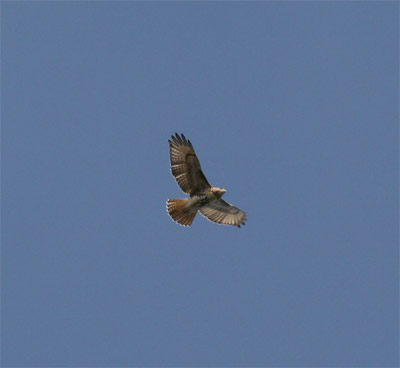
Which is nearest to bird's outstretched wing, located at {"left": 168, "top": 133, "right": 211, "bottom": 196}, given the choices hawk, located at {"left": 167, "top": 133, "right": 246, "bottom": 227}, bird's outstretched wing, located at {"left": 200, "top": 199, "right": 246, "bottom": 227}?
hawk, located at {"left": 167, "top": 133, "right": 246, "bottom": 227}

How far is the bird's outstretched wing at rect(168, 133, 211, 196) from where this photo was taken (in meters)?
28.0

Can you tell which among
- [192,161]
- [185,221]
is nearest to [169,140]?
[192,161]

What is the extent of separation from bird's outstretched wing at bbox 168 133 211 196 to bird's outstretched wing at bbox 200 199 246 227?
1.00 meters

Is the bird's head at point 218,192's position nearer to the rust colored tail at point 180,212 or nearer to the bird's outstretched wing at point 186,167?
the bird's outstretched wing at point 186,167

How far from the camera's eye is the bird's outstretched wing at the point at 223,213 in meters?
29.0

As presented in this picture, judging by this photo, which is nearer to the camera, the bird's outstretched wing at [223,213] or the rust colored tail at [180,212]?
the rust colored tail at [180,212]

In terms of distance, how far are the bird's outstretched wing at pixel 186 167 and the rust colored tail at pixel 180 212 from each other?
0.49 metres

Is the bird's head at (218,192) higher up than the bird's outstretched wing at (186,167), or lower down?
lower down

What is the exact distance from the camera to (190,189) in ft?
93.5

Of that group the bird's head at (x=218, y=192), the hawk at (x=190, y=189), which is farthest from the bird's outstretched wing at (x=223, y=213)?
the bird's head at (x=218, y=192)

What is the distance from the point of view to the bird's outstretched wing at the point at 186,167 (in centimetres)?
2805

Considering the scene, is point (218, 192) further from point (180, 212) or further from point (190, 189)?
point (180, 212)

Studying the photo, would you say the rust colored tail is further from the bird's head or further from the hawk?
the bird's head

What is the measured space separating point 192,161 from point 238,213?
2.64 metres
